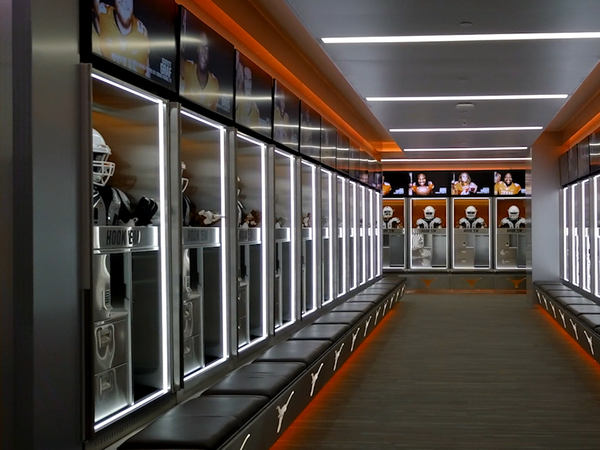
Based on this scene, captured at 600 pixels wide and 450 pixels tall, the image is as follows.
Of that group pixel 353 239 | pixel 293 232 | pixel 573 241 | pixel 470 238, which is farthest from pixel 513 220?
pixel 293 232

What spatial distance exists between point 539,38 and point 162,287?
3.16 meters

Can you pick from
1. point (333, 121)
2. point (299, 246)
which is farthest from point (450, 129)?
point (299, 246)

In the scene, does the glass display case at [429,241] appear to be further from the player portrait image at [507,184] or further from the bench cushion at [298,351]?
the bench cushion at [298,351]

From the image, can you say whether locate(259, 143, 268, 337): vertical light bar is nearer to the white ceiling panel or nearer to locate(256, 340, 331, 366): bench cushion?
locate(256, 340, 331, 366): bench cushion

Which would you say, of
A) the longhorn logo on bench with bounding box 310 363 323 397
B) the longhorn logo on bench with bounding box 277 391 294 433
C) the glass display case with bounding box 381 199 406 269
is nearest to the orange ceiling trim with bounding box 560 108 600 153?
the glass display case with bounding box 381 199 406 269

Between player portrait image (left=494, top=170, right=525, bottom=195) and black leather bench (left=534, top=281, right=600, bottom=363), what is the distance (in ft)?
15.1

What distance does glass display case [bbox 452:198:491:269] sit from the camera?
54.6 ft

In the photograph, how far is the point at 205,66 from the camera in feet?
15.6

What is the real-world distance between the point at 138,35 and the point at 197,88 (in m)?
0.88

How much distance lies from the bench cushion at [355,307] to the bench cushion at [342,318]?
32 centimetres

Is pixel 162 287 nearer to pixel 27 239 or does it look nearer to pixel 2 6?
pixel 27 239

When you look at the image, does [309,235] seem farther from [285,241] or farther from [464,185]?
[464,185]

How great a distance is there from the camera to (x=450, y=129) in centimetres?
1022

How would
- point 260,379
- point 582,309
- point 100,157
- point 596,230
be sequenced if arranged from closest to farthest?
point 100,157 → point 260,379 → point 582,309 → point 596,230
